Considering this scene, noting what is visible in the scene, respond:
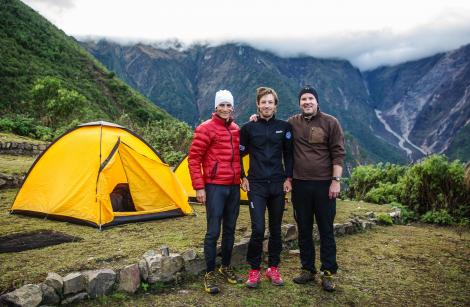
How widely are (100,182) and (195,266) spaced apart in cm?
295

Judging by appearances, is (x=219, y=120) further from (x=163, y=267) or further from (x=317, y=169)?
(x=163, y=267)

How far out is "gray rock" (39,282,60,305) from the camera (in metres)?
4.44

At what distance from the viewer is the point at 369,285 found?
226 inches

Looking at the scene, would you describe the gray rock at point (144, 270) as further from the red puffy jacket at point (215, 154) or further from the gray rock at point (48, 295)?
the red puffy jacket at point (215, 154)

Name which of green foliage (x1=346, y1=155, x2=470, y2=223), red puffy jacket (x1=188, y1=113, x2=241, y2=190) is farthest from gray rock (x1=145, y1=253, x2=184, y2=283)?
green foliage (x1=346, y1=155, x2=470, y2=223)

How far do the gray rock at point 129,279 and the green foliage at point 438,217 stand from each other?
9.06m

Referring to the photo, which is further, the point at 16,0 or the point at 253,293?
the point at 16,0

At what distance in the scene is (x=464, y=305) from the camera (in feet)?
16.8

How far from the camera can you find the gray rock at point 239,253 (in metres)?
6.22

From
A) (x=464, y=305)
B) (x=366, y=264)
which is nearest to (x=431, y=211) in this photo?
(x=366, y=264)

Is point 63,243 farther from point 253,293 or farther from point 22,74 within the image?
point 22,74

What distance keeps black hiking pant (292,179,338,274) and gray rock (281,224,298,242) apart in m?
1.65

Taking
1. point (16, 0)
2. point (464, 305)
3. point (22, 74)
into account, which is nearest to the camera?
point (464, 305)

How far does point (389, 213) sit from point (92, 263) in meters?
7.88
